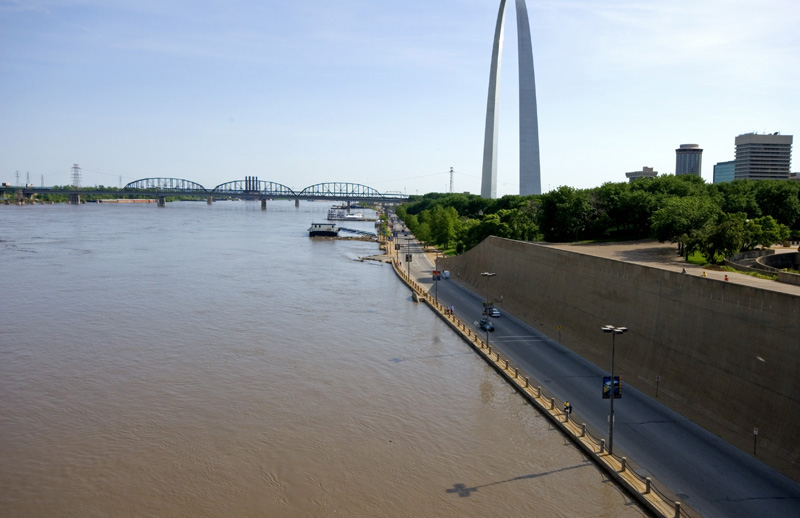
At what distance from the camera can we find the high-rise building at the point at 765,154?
448ft

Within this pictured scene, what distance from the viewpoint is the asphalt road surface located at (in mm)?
12977

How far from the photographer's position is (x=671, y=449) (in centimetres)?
1537

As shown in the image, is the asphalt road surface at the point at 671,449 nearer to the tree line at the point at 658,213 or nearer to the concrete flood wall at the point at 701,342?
the concrete flood wall at the point at 701,342

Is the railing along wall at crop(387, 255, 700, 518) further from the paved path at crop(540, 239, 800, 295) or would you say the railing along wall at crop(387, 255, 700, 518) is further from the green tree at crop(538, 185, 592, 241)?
the green tree at crop(538, 185, 592, 241)

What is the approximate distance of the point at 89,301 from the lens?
1391 inches

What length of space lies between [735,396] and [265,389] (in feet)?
44.7

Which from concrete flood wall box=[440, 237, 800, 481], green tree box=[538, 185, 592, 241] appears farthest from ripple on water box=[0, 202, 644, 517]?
green tree box=[538, 185, 592, 241]

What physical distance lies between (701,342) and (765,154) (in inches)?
5522

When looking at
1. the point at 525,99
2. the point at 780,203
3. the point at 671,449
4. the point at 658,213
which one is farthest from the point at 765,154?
the point at 671,449

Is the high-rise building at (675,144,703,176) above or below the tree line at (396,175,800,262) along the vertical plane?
above

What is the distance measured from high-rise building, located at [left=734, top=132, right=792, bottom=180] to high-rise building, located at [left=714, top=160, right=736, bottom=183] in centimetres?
2664

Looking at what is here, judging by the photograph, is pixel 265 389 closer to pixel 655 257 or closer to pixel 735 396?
pixel 735 396

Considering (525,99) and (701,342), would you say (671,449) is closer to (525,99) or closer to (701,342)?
(701,342)

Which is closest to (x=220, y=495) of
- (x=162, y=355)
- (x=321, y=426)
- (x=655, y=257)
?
(x=321, y=426)
